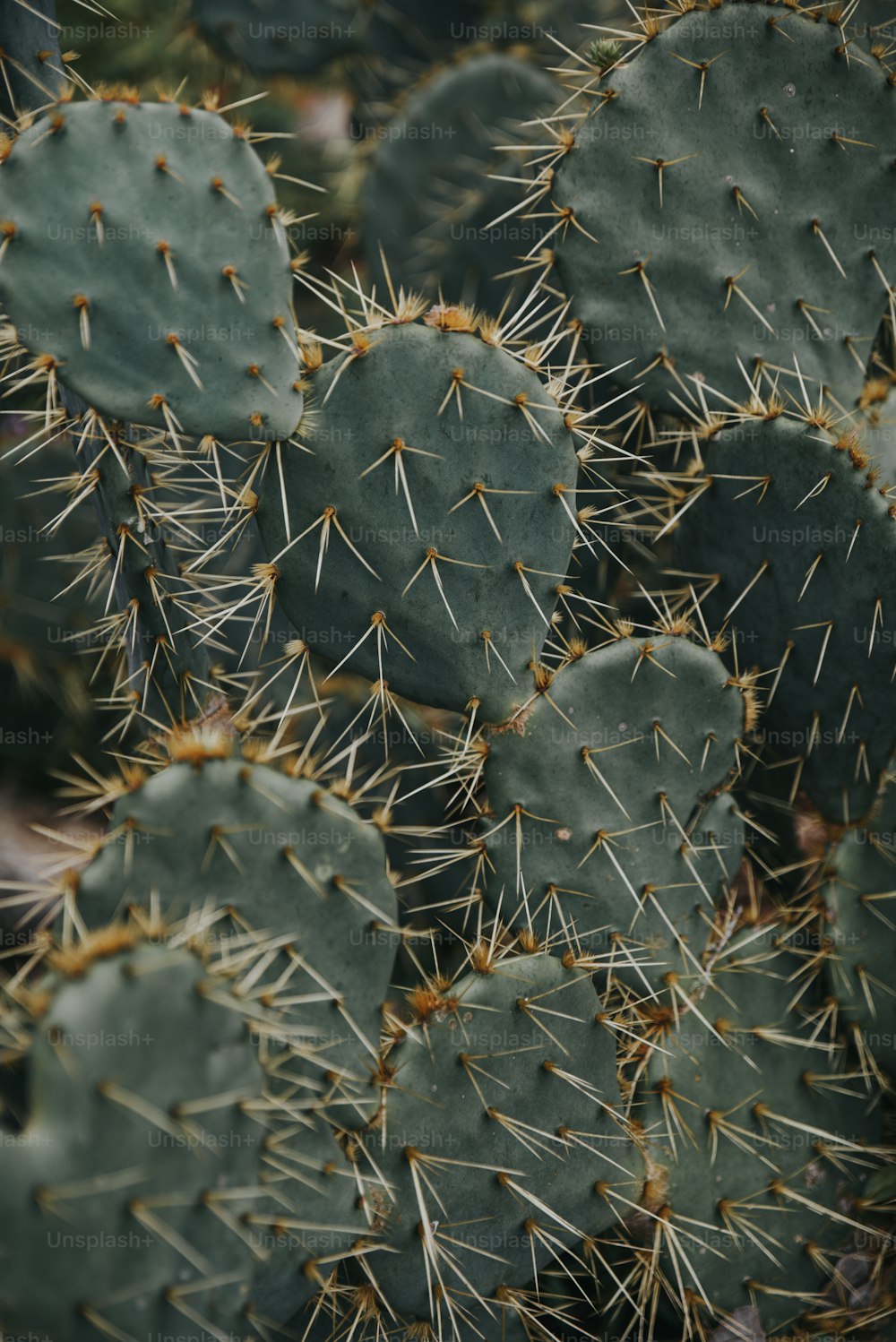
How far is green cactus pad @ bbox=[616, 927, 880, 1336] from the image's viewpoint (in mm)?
1774

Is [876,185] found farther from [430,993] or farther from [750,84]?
[430,993]

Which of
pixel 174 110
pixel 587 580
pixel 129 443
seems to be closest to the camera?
pixel 174 110

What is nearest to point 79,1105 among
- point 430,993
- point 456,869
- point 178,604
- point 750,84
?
point 430,993

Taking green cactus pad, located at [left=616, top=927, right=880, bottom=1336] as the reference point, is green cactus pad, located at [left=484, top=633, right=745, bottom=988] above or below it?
above

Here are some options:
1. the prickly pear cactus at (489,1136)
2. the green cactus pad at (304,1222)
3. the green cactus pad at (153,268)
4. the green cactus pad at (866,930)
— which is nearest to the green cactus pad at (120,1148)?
the green cactus pad at (304,1222)

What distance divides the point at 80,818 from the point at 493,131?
81.1 inches

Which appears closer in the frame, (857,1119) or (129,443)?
(129,443)

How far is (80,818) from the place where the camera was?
123 inches

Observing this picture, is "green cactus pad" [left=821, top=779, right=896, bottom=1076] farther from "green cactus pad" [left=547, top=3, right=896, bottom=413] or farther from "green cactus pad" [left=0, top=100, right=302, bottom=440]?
"green cactus pad" [left=0, top=100, right=302, bottom=440]

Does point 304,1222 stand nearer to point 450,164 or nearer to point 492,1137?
point 492,1137

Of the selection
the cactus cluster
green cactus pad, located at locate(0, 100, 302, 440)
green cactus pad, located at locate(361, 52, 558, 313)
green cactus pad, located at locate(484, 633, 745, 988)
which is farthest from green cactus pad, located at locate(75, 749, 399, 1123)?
green cactus pad, located at locate(361, 52, 558, 313)

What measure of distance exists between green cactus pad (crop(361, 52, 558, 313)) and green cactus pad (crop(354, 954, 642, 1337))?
1.85 metres

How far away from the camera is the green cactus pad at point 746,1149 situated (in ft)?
5.82

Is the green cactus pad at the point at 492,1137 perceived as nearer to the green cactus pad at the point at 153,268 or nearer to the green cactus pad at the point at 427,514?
the green cactus pad at the point at 427,514
